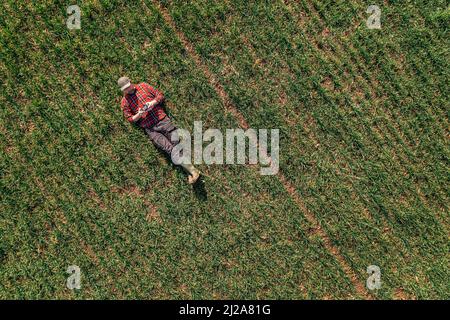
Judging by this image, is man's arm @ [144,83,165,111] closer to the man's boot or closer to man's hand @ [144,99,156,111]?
man's hand @ [144,99,156,111]

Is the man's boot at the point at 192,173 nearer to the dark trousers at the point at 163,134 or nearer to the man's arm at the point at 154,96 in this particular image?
the dark trousers at the point at 163,134

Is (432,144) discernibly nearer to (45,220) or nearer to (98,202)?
(98,202)

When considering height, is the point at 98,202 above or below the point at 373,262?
above

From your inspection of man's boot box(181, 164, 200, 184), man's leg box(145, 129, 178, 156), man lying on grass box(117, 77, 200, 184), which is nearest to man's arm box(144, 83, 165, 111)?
man lying on grass box(117, 77, 200, 184)

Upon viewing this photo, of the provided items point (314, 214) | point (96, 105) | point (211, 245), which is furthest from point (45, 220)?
point (314, 214)

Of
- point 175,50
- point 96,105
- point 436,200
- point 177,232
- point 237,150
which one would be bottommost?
point 177,232

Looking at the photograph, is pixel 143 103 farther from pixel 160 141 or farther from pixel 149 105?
pixel 160 141

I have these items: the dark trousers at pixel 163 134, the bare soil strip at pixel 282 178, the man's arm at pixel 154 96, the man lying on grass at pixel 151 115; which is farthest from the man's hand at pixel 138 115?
the bare soil strip at pixel 282 178
